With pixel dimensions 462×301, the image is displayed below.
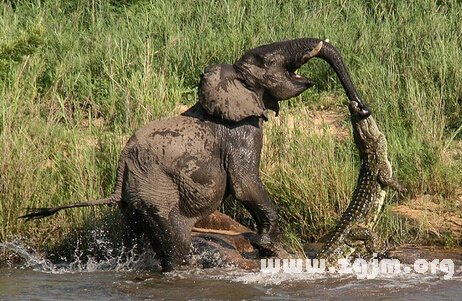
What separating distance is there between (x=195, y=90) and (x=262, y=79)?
273cm

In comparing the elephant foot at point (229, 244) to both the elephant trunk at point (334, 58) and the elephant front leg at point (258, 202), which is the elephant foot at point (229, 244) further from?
the elephant trunk at point (334, 58)

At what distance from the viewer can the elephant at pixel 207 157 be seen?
8.41 meters

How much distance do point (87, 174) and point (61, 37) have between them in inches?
118

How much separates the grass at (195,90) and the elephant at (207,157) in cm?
62

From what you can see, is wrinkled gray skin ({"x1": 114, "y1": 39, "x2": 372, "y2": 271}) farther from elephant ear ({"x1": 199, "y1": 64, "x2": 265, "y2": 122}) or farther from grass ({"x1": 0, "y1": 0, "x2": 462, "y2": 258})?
grass ({"x1": 0, "y1": 0, "x2": 462, "y2": 258})

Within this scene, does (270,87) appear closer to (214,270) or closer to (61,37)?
(214,270)

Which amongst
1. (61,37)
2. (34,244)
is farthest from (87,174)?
(61,37)

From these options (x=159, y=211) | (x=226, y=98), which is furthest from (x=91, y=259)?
(x=226, y=98)

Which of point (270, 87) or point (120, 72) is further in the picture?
point (120, 72)

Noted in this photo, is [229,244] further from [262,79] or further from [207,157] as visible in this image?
[262,79]

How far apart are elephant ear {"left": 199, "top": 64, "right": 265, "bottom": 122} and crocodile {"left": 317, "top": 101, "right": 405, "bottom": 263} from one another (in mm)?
699

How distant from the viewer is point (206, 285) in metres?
8.34

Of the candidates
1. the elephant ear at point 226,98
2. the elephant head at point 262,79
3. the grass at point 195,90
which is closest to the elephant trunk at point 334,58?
the elephant head at point 262,79

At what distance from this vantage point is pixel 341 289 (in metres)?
8.19
